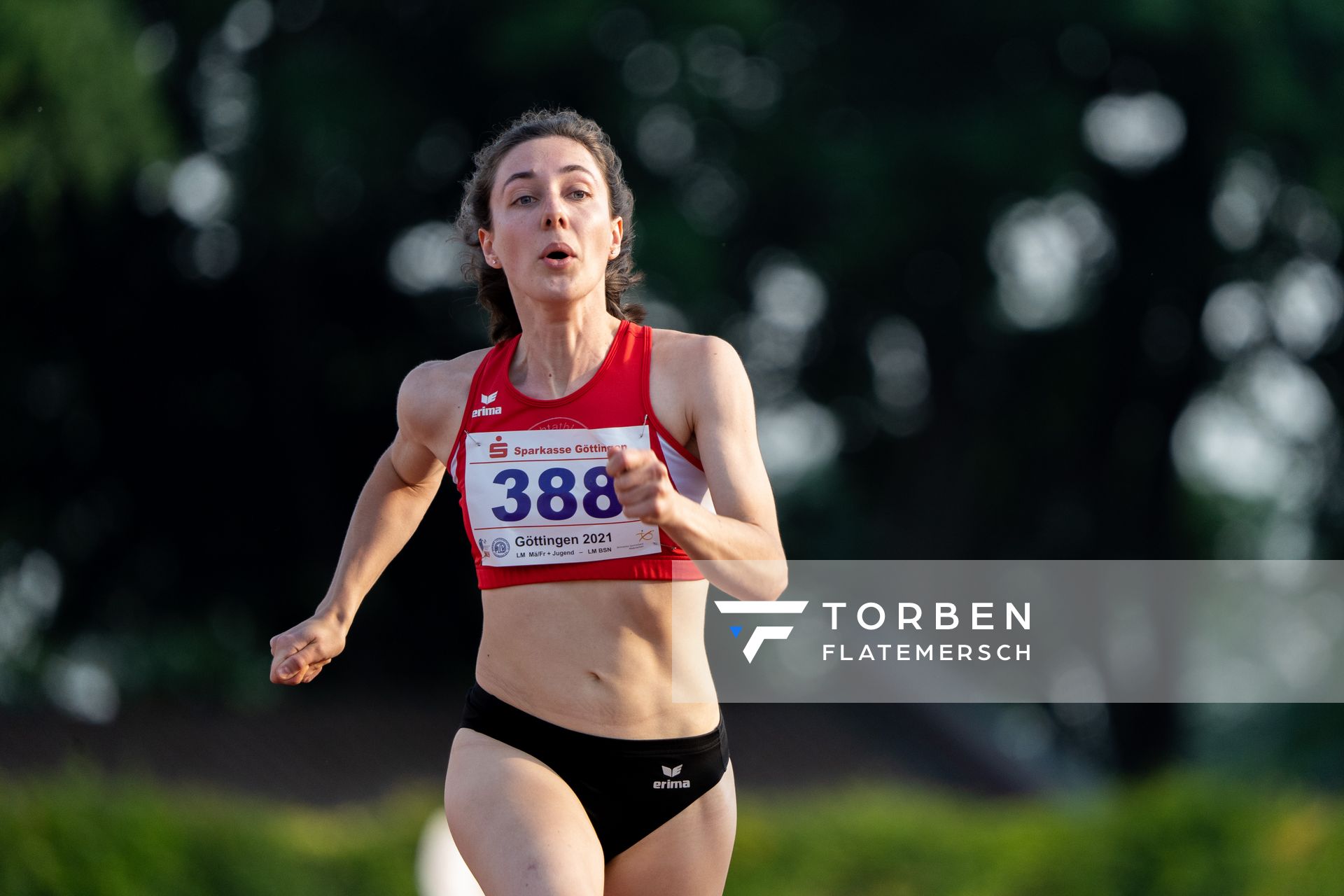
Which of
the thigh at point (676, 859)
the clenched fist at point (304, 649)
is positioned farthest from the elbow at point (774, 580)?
the clenched fist at point (304, 649)

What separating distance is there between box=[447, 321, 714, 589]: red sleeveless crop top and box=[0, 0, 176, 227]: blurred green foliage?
7949 millimetres

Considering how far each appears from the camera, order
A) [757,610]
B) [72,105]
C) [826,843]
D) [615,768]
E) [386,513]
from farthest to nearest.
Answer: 1. [72,105]
2. [757,610]
3. [826,843]
4. [386,513]
5. [615,768]

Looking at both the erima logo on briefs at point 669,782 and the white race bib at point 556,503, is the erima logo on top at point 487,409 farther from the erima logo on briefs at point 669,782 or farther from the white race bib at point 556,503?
the erima logo on briefs at point 669,782

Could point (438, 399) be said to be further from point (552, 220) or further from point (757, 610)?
point (757, 610)

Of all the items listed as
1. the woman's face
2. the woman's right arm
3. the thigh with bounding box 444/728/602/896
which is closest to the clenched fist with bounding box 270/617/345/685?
the woman's right arm

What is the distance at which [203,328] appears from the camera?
38.7ft

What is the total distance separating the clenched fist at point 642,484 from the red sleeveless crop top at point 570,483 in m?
0.49

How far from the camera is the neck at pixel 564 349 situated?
3211 mm

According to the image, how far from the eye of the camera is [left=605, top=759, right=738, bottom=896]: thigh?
10.4ft

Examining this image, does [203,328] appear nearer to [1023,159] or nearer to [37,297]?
[37,297]

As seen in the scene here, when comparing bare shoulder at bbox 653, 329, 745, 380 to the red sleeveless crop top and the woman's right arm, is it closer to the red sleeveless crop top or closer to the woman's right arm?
the red sleeveless crop top

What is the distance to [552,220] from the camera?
10.5 ft

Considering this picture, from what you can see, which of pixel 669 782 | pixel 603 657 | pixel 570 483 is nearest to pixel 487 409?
pixel 570 483

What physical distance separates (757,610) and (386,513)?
183 inches
